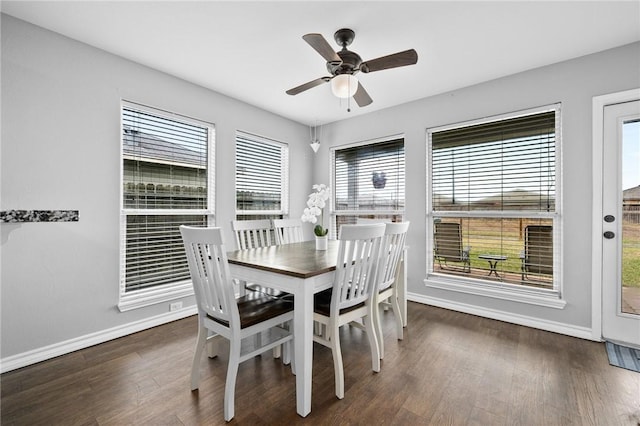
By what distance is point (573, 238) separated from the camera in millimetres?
2721

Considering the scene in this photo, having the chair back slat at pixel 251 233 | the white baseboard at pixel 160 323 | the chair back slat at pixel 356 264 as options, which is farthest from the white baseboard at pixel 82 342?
the chair back slat at pixel 356 264

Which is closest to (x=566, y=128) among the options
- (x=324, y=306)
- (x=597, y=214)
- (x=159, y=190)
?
(x=597, y=214)

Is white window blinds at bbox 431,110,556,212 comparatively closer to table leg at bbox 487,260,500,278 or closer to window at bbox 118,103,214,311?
table leg at bbox 487,260,500,278

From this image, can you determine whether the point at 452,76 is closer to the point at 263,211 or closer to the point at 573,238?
the point at 573,238

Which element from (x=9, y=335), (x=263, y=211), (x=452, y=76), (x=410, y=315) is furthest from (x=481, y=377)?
(x=9, y=335)

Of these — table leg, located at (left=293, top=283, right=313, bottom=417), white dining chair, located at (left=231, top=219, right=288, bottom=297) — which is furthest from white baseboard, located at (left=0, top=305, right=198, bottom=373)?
table leg, located at (left=293, top=283, right=313, bottom=417)

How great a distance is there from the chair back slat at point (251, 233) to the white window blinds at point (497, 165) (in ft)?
6.97

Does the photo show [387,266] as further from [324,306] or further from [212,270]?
[212,270]

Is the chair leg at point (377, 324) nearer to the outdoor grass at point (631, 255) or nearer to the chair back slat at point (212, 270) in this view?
the chair back slat at point (212, 270)

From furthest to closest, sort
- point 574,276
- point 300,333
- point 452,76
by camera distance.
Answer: point 452,76, point 574,276, point 300,333

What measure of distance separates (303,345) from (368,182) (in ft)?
9.97

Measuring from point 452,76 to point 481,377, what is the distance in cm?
281

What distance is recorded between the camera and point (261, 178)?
4141 millimetres

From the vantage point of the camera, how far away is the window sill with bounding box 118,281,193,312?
106 inches
